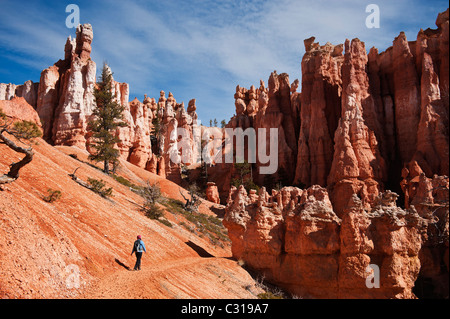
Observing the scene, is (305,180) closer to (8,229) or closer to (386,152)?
(386,152)

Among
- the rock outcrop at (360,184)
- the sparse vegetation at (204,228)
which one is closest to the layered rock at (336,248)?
the rock outcrop at (360,184)

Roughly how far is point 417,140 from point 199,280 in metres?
31.4

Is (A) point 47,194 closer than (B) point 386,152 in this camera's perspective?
Yes

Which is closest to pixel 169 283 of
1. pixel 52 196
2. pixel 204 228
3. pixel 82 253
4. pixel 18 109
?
pixel 82 253

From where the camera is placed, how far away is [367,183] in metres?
35.8

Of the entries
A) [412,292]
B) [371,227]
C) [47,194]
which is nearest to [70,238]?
[47,194]

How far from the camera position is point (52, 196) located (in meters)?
14.3

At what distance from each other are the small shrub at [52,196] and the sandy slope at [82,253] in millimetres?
250

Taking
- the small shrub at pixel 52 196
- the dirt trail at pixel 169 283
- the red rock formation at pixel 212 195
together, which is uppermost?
the red rock formation at pixel 212 195

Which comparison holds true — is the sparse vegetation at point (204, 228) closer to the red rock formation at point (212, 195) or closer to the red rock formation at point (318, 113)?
the red rock formation at point (212, 195)

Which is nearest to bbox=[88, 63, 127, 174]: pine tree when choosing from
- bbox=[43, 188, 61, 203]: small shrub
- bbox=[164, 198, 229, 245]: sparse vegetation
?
bbox=[164, 198, 229, 245]: sparse vegetation

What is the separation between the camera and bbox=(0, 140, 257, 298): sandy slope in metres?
8.68

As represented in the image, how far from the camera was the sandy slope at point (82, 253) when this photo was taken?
28.5ft

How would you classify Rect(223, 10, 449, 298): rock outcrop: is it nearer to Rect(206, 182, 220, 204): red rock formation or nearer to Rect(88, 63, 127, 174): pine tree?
Rect(206, 182, 220, 204): red rock formation
